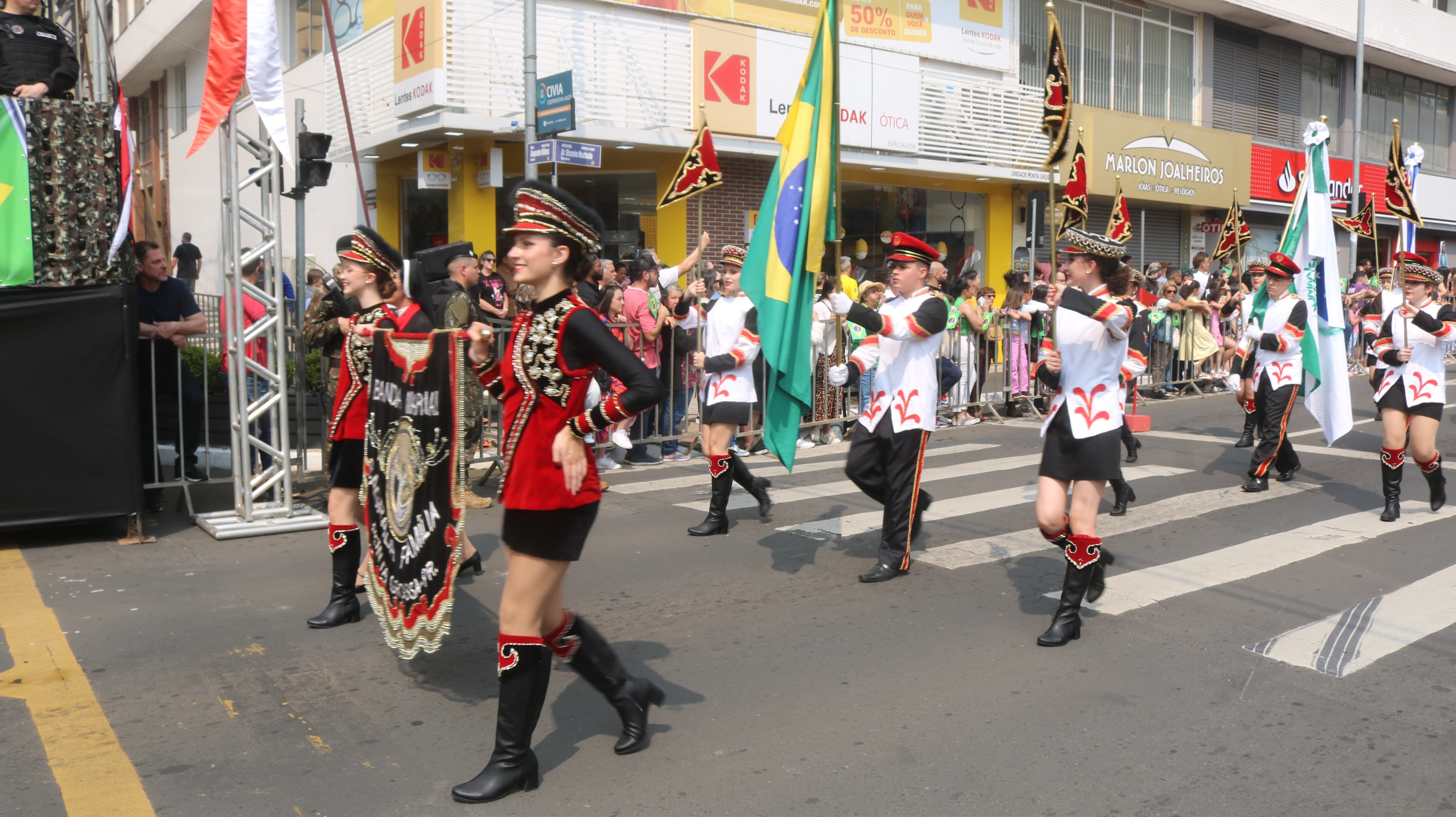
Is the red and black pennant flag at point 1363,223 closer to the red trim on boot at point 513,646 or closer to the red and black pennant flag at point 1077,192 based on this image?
the red and black pennant flag at point 1077,192

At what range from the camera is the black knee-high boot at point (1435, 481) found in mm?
8617

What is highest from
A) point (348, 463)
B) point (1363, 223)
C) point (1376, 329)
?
point (1363, 223)

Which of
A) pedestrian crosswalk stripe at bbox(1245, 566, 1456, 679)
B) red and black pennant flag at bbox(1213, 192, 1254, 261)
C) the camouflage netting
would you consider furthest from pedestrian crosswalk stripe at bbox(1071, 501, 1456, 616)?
red and black pennant flag at bbox(1213, 192, 1254, 261)

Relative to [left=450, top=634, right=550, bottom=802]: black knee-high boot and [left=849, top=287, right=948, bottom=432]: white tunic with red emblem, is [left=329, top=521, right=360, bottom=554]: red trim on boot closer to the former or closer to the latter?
[left=450, top=634, right=550, bottom=802]: black knee-high boot

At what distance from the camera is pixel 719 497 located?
7.94 metres

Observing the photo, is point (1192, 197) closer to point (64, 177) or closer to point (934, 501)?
point (934, 501)

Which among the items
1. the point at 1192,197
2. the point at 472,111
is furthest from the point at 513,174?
the point at 1192,197

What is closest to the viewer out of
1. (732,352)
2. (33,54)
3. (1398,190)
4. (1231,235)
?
(33,54)

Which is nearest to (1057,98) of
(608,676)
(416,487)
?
(416,487)

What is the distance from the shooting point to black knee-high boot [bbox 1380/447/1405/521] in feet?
27.6

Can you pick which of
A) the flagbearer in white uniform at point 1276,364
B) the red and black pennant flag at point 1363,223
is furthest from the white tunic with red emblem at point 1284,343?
the red and black pennant flag at point 1363,223

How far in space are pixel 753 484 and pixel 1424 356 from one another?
494cm

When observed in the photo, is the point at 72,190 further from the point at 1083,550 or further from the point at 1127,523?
the point at 1127,523

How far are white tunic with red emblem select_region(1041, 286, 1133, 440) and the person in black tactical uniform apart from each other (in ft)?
21.3
